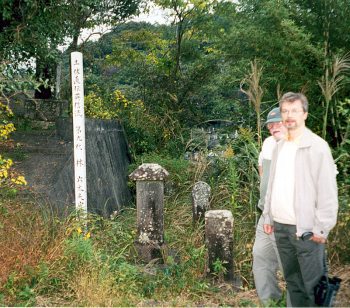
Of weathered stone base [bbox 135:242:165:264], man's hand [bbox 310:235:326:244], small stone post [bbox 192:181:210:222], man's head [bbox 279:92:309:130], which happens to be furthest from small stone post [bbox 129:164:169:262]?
man's hand [bbox 310:235:326:244]

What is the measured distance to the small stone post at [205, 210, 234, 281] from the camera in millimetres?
5184

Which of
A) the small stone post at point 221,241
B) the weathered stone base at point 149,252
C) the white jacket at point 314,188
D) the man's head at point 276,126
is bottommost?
the weathered stone base at point 149,252

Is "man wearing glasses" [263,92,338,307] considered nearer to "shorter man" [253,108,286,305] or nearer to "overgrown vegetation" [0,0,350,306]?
"shorter man" [253,108,286,305]

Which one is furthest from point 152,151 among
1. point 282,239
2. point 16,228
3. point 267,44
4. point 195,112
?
point 282,239

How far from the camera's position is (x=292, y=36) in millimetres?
7430

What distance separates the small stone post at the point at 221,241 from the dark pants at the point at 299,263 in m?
1.55

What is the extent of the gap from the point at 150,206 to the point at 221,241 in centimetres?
113

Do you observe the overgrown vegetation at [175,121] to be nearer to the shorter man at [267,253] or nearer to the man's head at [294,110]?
the shorter man at [267,253]

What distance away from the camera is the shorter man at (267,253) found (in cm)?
421

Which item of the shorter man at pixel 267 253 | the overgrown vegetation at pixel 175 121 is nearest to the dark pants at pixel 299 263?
the shorter man at pixel 267 253

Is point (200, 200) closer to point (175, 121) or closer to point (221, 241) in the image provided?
point (221, 241)

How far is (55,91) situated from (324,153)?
10.7 m

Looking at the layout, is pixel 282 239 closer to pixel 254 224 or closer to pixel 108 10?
pixel 254 224

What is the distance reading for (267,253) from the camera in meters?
4.22
